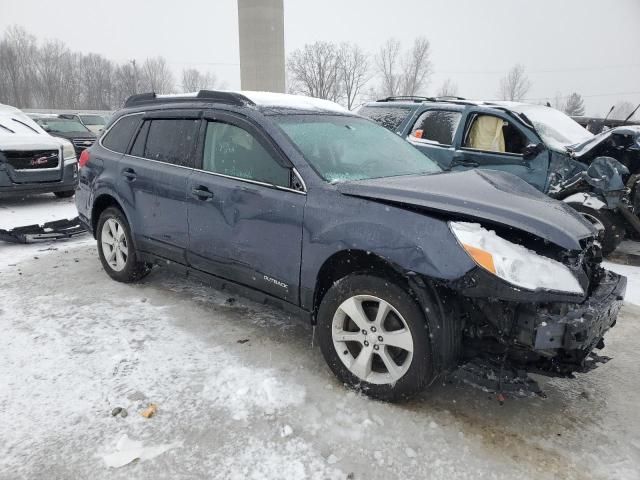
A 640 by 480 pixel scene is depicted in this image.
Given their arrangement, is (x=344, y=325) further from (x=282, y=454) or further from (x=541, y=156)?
(x=541, y=156)

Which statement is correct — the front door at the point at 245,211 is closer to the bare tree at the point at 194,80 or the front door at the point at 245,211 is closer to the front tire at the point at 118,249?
the front tire at the point at 118,249

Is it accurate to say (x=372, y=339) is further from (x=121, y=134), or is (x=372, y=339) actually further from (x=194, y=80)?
(x=194, y=80)

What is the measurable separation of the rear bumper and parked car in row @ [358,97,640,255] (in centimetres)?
530

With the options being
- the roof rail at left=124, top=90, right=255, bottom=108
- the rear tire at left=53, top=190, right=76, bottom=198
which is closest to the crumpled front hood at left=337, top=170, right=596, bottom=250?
the roof rail at left=124, top=90, right=255, bottom=108

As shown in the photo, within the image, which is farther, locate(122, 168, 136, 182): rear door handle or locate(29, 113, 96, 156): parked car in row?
locate(29, 113, 96, 156): parked car in row

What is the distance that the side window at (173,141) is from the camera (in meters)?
Result: 3.93

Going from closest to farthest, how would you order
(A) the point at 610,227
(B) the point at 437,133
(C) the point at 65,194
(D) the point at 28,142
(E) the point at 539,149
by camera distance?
1. (A) the point at 610,227
2. (E) the point at 539,149
3. (B) the point at 437,133
4. (D) the point at 28,142
5. (C) the point at 65,194

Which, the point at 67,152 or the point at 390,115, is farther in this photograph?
the point at 67,152

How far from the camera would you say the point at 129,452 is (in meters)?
2.43

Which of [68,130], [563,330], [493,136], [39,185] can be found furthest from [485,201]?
[68,130]

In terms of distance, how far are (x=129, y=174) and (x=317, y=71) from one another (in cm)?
6334

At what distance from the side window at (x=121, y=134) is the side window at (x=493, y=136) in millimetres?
4179

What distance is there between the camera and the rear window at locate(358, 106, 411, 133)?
283 inches

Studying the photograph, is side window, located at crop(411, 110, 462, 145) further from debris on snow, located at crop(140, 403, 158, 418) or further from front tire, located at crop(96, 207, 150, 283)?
debris on snow, located at crop(140, 403, 158, 418)
